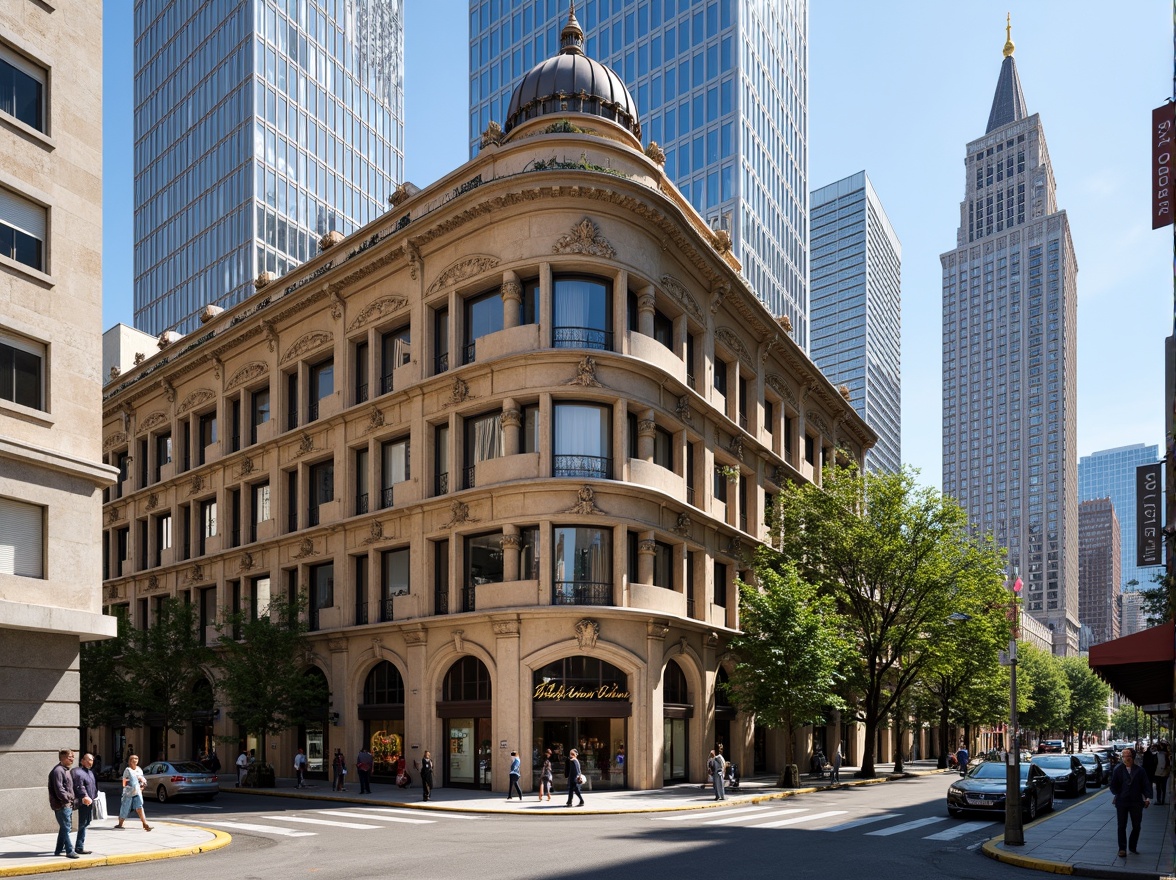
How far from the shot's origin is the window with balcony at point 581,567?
34875 mm

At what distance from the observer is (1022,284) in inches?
7805

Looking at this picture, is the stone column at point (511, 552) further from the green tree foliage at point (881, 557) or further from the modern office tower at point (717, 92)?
the modern office tower at point (717, 92)

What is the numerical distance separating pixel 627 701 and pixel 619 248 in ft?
51.1

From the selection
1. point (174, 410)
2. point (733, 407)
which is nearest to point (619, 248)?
point (733, 407)

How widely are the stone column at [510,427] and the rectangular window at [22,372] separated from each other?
50.5ft

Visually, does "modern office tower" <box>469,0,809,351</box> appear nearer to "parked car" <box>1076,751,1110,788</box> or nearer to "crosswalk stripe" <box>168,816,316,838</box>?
"parked car" <box>1076,751,1110,788</box>

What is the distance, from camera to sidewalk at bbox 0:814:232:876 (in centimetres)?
1814

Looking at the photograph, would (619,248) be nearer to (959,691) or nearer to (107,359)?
(959,691)

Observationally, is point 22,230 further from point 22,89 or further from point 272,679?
point 272,679

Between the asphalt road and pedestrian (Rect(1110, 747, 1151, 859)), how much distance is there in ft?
7.78

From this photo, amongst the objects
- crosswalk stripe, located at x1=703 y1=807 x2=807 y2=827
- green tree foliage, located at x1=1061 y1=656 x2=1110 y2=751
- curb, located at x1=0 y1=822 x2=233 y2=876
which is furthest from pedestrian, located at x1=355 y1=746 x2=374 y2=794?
green tree foliage, located at x1=1061 y1=656 x2=1110 y2=751

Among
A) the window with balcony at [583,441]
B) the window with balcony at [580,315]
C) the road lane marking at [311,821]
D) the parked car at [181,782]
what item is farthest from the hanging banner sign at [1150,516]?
the parked car at [181,782]

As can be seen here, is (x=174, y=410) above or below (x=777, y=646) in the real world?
above

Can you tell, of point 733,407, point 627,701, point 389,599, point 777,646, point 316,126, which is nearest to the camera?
point 627,701
